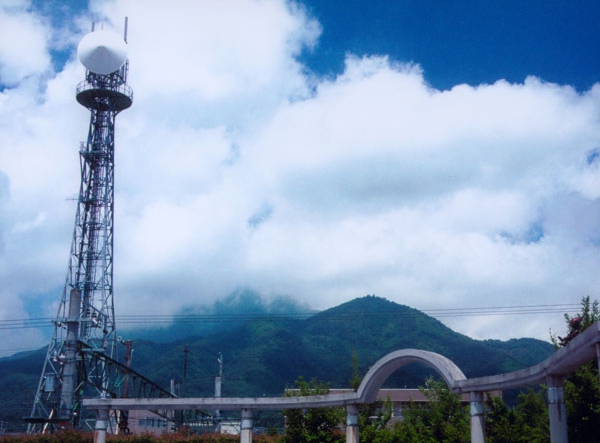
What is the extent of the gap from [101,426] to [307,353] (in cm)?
11659

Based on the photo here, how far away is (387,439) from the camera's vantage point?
29781mm

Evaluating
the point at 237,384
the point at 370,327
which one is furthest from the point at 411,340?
the point at 237,384

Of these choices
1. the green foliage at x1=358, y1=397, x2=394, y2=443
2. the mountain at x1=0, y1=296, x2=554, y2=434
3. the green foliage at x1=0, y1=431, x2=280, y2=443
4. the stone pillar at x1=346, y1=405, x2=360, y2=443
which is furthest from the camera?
the mountain at x1=0, y1=296, x2=554, y2=434

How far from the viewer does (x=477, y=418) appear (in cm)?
2369

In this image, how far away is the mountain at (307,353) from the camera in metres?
117

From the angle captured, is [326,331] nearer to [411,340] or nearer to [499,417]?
[411,340]

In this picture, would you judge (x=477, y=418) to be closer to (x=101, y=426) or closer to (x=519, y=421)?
(x=519, y=421)

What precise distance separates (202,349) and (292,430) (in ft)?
403

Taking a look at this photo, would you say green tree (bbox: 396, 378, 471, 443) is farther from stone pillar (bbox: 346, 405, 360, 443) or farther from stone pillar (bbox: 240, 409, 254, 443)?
stone pillar (bbox: 240, 409, 254, 443)

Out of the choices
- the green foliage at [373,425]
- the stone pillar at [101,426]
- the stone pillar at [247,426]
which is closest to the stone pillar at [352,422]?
the green foliage at [373,425]

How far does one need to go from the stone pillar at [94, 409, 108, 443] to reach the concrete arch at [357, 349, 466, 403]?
1313cm

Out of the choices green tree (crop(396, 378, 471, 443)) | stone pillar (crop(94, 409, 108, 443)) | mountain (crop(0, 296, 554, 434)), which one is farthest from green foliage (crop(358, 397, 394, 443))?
mountain (crop(0, 296, 554, 434))

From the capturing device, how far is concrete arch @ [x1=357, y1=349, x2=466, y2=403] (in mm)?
24203

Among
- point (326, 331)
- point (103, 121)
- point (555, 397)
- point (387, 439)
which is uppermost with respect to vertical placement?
point (103, 121)
